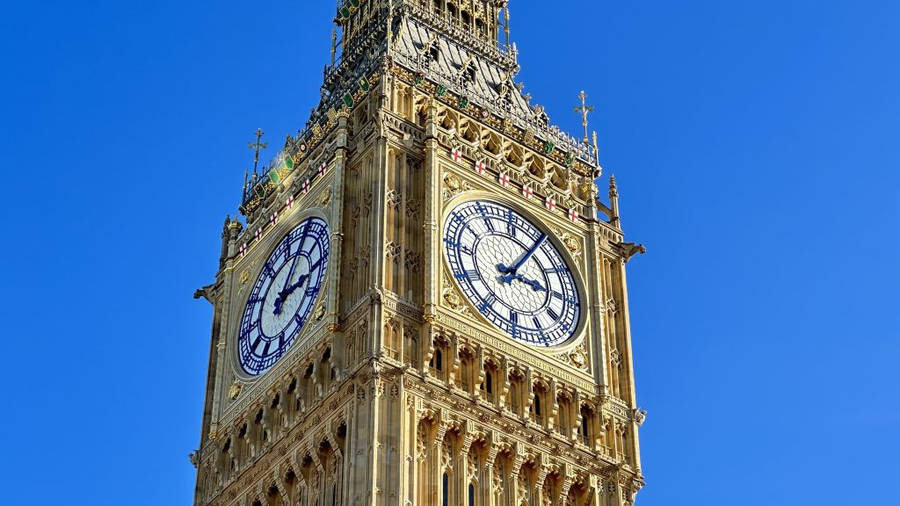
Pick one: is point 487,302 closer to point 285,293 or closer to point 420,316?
point 420,316

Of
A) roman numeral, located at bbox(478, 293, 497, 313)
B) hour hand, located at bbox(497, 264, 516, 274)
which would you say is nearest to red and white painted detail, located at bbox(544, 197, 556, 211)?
hour hand, located at bbox(497, 264, 516, 274)

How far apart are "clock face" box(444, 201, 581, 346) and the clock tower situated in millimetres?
71

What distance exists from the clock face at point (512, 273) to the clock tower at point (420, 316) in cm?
7

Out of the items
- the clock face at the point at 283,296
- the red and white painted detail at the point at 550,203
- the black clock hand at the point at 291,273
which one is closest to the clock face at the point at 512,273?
the red and white painted detail at the point at 550,203

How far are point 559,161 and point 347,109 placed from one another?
295 inches

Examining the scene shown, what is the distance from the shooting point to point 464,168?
192 feet

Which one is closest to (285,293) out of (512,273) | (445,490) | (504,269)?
(504,269)

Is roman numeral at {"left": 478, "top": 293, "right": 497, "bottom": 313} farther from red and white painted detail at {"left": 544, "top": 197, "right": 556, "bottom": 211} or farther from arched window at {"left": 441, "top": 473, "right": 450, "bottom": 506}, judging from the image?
arched window at {"left": 441, "top": 473, "right": 450, "bottom": 506}

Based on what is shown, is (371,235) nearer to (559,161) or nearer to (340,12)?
(559,161)

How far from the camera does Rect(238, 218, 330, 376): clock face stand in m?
56.1

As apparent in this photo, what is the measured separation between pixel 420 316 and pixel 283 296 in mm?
5614

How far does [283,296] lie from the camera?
57.2 m

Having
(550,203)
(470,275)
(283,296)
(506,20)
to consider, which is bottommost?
(470,275)

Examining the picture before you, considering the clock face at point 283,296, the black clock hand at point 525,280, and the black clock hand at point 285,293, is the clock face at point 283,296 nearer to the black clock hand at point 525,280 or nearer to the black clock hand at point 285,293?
the black clock hand at point 285,293
